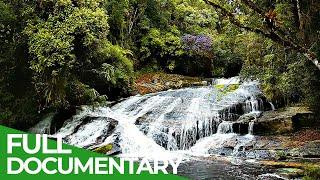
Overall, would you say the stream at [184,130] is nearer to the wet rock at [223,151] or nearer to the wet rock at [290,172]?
the wet rock at [223,151]

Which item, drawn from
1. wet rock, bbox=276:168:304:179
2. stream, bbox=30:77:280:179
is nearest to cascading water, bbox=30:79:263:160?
stream, bbox=30:77:280:179

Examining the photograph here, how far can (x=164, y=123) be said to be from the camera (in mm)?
16047

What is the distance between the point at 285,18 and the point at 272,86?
20.1 feet

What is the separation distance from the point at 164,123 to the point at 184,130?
887mm

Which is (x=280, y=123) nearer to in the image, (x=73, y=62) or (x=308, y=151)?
(x=308, y=151)

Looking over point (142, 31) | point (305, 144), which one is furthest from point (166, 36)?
point (305, 144)

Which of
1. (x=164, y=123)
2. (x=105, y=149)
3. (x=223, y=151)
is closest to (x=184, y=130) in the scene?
(x=164, y=123)

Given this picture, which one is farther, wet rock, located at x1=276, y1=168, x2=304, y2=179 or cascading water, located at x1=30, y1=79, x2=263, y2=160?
cascading water, located at x1=30, y1=79, x2=263, y2=160

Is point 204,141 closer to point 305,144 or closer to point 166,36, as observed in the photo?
point 305,144

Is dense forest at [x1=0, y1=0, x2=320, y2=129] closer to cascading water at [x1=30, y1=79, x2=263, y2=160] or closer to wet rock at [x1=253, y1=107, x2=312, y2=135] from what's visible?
wet rock at [x1=253, y1=107, x2=312, y2=135]

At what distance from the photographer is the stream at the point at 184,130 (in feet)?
39.4

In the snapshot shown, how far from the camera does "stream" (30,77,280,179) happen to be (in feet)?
39.4

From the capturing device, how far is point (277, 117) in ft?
51.1

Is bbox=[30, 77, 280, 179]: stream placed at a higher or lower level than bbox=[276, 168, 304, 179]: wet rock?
higher
